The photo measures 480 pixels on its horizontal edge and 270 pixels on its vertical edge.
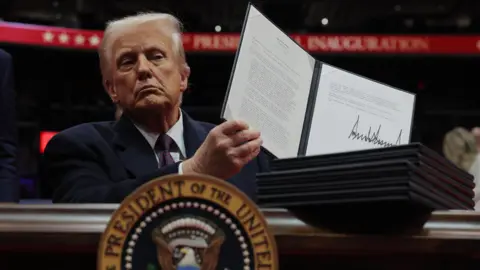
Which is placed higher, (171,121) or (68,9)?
(68,9)

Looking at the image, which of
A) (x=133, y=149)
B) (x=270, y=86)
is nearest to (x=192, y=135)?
(x=133, y=149)

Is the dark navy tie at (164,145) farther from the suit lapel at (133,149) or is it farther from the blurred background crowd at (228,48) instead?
the blurred background crowd at (228,48)

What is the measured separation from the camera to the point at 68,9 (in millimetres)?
6840


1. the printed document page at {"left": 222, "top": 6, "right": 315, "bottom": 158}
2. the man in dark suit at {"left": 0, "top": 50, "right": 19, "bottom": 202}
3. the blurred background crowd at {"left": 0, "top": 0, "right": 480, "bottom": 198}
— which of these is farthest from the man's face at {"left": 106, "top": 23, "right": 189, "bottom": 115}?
the blurred background crowd at {"left": 0, "top": 0, "right": 480, "bottom": 198}

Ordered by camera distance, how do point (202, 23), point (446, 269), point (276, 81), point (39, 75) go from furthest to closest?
point (39, 75) → point (202, 23) → point (276, 81) → point (446, 269)

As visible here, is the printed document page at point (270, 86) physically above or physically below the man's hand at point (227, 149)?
above

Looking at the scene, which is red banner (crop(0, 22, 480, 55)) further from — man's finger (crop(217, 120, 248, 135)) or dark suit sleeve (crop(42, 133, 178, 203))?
man's finger (crop(217, 120, 248, 135))

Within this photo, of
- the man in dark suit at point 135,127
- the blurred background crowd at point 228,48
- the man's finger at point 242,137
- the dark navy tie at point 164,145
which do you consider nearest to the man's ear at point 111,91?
the man in dark suit at point 135,127

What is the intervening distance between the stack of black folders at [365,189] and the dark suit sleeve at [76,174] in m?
0.38

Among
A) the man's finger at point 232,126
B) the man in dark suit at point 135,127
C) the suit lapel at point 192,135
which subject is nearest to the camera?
the man's finger at point 232,126

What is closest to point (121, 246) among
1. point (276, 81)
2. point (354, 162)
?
point (354, 162)

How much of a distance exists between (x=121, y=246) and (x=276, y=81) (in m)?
0.49

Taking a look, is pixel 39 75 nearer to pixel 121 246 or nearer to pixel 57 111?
pixel 57 111

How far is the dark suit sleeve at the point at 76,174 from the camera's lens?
1.09 m
